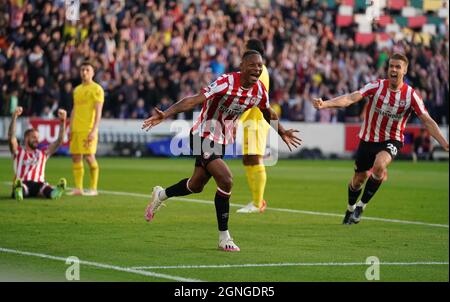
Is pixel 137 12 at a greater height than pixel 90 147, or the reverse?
pixel 137 12

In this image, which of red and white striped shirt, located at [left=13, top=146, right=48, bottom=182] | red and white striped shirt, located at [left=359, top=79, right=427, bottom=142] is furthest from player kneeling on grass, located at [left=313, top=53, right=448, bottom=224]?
red and white striped shirt, located at [left=13, top=146, right=48, bottom=182]

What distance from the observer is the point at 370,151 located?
1517cm

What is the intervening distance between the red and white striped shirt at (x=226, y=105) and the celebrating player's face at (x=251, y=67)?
7.3 inches

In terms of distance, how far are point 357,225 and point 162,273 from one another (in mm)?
5643

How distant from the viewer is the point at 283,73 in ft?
119

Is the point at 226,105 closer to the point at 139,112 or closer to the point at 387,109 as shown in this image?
the point at 387,109

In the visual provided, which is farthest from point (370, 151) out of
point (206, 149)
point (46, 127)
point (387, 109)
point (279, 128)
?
point (46, 127)

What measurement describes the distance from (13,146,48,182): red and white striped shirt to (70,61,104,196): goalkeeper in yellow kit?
114cm

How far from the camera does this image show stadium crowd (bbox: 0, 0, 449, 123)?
31234 mm

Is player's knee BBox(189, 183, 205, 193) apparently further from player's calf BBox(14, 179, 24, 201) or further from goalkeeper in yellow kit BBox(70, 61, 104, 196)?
goalkeeper in yellow kit BBox(70, 61, 104, 196)

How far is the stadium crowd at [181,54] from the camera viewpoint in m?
31.2

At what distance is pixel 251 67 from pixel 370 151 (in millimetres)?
3991

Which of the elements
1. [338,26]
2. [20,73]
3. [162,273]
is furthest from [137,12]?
[162,273]
